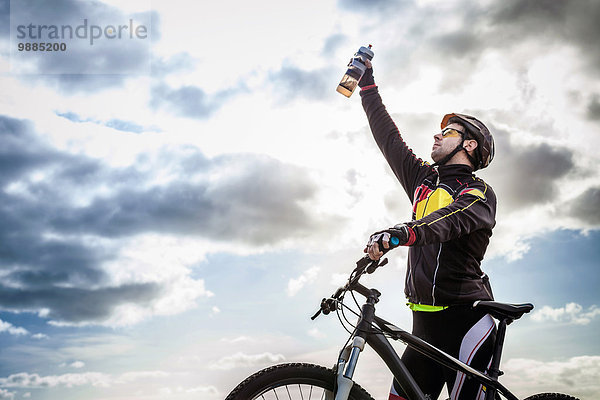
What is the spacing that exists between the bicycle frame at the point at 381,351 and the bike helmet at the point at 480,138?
1599 millimetres

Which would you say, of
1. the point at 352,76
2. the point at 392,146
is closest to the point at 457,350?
the point at 392,146

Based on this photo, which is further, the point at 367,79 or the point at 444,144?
the point at 367,79

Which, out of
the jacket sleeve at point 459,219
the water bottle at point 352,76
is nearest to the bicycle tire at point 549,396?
the jacket sleeve at point 459,219

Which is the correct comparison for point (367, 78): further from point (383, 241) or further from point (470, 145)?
point (383, 241)

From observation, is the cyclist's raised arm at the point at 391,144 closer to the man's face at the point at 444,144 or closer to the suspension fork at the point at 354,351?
the man's face at the point at 444,144

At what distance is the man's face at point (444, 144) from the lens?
4.30 meters

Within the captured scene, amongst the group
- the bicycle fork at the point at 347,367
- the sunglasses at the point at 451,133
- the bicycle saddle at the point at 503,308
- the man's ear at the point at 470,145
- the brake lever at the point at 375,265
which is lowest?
the bicycle fork at the point at 347,367

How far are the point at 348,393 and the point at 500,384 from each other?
128cm

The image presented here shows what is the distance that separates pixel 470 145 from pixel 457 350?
1.56 m

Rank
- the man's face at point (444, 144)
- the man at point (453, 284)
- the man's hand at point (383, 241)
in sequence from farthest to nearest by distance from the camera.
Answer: the man's face at point (444, 144), the man at point (453, 284), the man's hand at point (383, 241)

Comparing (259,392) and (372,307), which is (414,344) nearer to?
(372,307)

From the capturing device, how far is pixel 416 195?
441 centimetres

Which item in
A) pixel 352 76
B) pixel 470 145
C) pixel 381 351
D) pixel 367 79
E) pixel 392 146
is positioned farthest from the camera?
pixel 367 79

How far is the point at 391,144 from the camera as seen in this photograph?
16.7 ft
